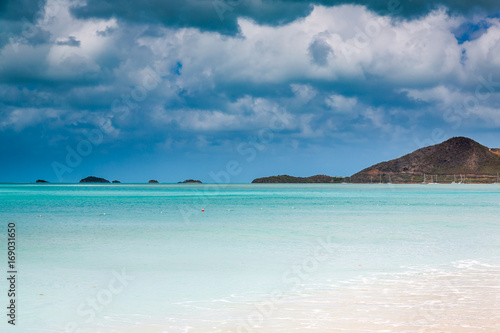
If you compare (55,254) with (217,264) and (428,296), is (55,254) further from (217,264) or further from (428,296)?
(428,296)

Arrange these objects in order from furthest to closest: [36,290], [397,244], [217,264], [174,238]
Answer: [174,238]
[397,244]
[217,264]
[36,290]

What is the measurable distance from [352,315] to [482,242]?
47.2ft

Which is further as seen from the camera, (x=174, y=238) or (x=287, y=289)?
(x=174, y=238)

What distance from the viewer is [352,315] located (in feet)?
30.4

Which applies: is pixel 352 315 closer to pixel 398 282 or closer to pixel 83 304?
pixel 398 282

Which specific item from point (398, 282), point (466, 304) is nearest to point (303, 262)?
point (398, 282)

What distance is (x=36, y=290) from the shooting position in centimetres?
1204

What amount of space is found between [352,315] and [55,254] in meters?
12.9

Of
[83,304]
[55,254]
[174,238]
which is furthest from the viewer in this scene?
[174,238]

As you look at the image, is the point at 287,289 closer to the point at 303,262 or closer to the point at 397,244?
the point at 303,262

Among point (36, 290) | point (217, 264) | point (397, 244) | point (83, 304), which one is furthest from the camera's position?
point (397, 244)

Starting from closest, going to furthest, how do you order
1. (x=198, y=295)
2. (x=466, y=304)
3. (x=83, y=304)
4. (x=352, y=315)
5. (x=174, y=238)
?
(x=352, y=315) < (x=466, y=304) < (x=83, y=304) < (x=198, y=295) < (x=174, y=238)

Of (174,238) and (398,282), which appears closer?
(398,282)

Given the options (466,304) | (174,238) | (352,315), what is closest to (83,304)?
(352,315)
